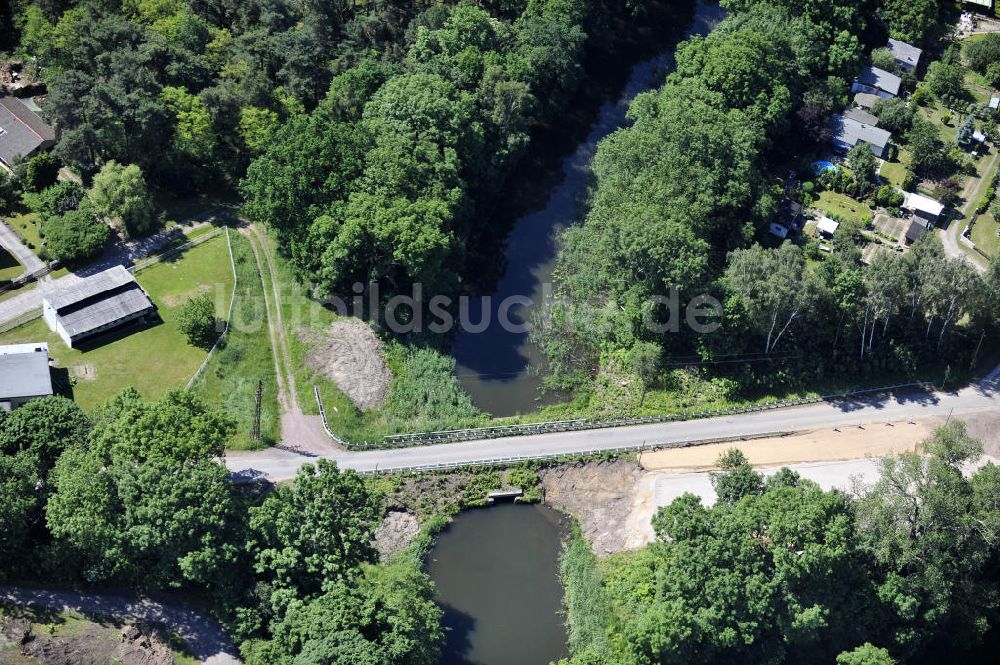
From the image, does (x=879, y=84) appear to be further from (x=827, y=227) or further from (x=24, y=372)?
(x=24, y=372)

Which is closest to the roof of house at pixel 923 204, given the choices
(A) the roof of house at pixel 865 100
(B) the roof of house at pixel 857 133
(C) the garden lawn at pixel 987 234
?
(C) the garden lawn at pixel 987 234

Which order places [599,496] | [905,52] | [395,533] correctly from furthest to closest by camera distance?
[905,52] < [599,496] < [395,533]

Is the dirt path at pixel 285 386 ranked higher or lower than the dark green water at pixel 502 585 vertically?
higher

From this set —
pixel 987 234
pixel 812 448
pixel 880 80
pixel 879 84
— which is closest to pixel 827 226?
pixel 987 234

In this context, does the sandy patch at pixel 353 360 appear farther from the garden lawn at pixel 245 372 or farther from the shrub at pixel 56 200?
the shrub at pixel 56 200

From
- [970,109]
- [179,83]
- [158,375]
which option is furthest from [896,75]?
[158,375]

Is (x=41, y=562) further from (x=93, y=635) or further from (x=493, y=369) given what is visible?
(x=493, y=369)

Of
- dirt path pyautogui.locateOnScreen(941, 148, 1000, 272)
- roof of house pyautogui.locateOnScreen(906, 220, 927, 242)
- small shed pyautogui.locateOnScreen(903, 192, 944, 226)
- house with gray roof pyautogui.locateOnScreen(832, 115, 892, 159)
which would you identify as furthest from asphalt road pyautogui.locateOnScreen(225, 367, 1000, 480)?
house with gray roof pyautogui.locateOnScreen(832, 115, 892, 159)
